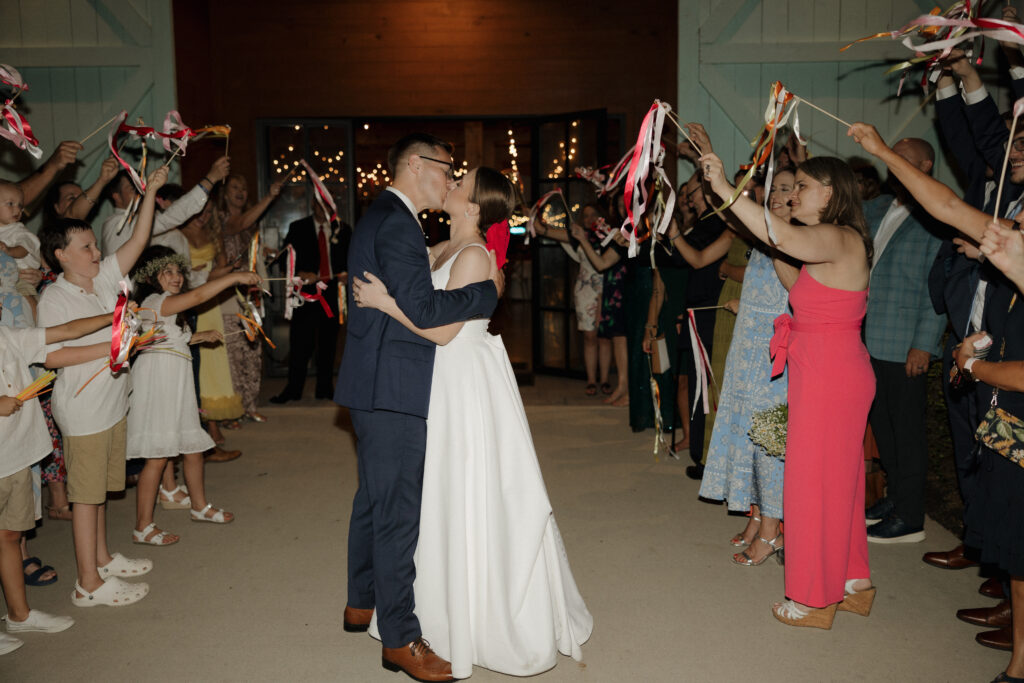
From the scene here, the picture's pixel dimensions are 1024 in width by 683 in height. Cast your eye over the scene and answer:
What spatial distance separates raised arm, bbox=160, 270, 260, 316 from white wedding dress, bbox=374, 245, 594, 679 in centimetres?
120

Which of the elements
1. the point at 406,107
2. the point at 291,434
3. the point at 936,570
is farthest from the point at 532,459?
the point at 406,107

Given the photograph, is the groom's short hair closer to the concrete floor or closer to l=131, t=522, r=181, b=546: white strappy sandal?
the concrete floor

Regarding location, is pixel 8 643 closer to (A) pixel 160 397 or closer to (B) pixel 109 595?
(B) pixel 109 595

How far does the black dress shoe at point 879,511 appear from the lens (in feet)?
14.2

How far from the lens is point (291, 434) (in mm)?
6320

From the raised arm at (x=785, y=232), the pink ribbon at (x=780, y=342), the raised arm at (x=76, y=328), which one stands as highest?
the raised arm at (x=785, y=232)

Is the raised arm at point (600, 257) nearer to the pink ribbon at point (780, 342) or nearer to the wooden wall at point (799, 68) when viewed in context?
the wooden wall at point (799, 68)

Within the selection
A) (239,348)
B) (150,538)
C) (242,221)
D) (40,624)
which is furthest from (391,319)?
(242,221)

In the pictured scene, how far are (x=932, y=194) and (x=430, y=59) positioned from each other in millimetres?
8260

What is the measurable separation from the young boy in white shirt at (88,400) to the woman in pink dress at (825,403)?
2828mm

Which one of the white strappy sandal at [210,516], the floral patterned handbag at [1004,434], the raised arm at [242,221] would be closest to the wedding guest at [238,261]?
the raised arm at [242,221]

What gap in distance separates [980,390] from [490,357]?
76.1 inches

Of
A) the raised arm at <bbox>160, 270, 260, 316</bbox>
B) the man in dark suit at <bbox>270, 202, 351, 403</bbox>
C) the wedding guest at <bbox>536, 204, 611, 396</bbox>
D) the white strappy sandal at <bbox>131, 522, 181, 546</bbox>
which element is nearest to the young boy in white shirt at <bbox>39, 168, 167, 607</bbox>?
the raised arm at <bbox>160, 270, 260, 316</bbox>

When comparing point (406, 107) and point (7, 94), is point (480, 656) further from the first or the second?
point (406, 107)
